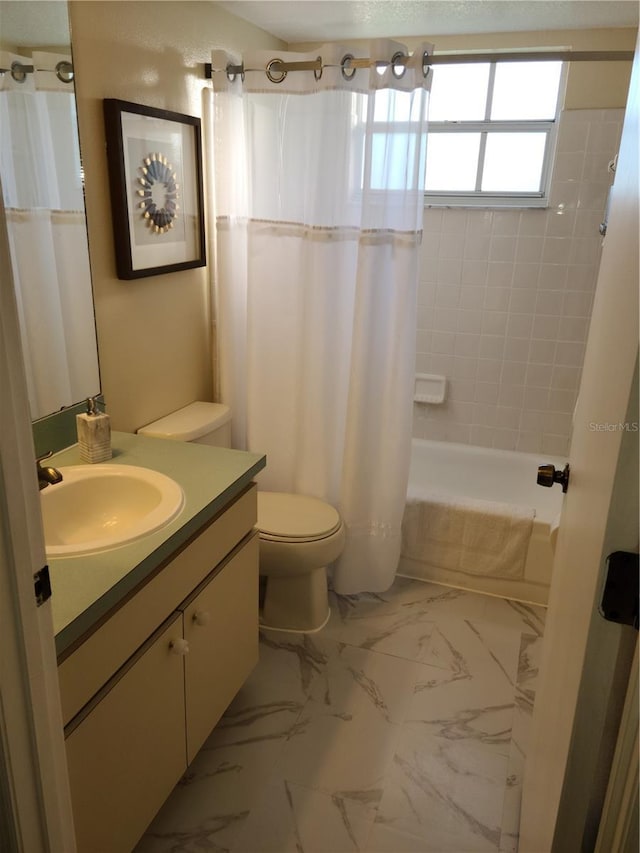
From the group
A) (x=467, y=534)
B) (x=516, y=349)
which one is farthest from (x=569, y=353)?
(x=467, y=534)

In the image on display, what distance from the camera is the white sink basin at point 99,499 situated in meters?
1.62

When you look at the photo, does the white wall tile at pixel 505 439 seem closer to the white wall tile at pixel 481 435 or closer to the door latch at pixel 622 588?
the white wall tile at pixel 481 435

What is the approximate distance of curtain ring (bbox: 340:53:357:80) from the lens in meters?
2.19

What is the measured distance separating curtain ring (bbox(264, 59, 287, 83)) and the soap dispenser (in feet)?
4.53

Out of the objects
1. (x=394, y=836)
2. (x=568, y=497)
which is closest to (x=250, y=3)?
(x=568, y=497)

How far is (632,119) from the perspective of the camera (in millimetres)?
954

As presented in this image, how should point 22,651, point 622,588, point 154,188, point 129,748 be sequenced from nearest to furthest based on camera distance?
1. point 622,588
2. point 22,651
3. point 129,748
4. point 154,188

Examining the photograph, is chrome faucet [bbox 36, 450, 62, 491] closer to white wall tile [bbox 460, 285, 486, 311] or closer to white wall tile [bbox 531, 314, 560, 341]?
white wall tile [bbox 460, 285, 486, 311]

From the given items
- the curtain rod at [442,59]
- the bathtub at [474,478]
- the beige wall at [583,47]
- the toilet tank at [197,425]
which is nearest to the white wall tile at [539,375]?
the bathtub at [474,478]

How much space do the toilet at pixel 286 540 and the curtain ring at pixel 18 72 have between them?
44.2 inches

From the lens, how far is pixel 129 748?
54.9 inches

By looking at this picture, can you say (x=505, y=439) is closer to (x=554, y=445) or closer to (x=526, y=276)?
(x=554, y=445)

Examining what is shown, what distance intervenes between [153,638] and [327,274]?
57.8 inches

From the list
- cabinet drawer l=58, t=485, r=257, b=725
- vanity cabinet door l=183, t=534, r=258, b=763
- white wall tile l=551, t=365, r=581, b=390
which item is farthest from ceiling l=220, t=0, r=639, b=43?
vanity cabinet door l=183, t=534, r=258, b=763
